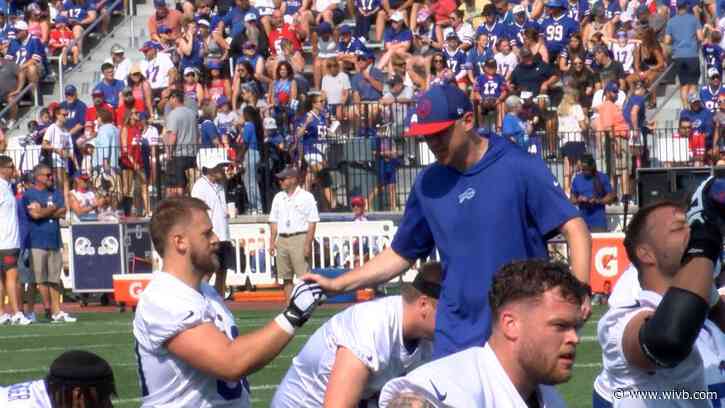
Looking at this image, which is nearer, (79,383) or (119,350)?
(79,383)

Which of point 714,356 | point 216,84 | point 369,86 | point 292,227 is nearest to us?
point 714,356

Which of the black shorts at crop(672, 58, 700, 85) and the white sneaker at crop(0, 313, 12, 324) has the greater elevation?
the black shorts at crop(672, 58, 700, 85)

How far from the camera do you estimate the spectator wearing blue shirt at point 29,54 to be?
27.7 m

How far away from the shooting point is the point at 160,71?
86.4ft

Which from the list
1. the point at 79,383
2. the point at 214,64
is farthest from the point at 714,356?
the point at 214,64

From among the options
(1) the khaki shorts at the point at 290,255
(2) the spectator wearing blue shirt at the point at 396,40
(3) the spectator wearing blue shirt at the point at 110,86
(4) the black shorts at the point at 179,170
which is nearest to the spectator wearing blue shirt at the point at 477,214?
(1) the khaki shorts at the point at 290,255

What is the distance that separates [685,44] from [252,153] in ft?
21.1

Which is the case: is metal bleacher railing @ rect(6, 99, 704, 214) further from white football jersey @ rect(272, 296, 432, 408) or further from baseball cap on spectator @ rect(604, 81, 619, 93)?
white football jersey @ rect(272, 296, 432, 408)

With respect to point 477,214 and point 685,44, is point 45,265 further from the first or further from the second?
point 477,214

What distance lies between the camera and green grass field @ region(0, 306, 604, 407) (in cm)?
1090

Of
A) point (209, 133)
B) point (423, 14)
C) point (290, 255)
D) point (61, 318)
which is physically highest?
point (423, 14)

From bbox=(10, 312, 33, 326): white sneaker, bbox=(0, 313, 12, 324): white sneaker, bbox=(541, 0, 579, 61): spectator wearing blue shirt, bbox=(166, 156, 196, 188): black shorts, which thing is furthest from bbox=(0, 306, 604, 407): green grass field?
bbox=(541, 0, 579, 61): spectator wearing blue shirt

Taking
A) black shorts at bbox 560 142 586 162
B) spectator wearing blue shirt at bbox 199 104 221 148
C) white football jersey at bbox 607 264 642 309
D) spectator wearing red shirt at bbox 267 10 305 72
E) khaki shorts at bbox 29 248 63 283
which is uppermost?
spectator wearing red shirt at bbox 267 10 305 72

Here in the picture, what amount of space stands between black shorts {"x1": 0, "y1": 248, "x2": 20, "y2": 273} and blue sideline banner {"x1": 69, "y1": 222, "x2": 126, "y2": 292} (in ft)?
10.1
